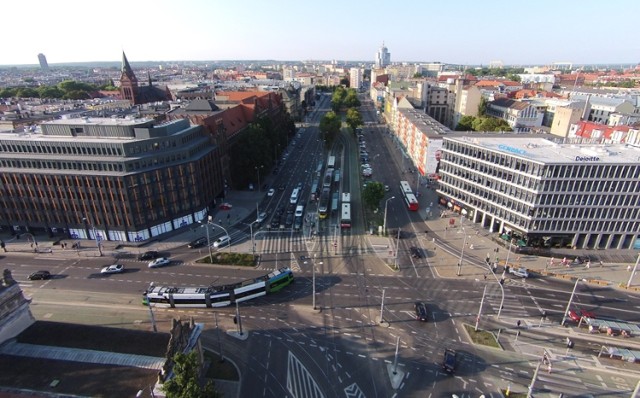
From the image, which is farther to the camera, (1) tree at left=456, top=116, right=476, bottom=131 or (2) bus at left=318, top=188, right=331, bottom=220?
(1) tree at left=456, top=116, right=476, bottom=131

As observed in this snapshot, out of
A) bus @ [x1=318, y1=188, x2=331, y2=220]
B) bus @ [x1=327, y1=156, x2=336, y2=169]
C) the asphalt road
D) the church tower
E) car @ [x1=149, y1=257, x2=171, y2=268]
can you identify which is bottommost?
the asphalt road

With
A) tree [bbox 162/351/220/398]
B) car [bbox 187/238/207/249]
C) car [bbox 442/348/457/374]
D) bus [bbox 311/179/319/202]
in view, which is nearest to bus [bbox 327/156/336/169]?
bus [bbox 311/179/319/202]

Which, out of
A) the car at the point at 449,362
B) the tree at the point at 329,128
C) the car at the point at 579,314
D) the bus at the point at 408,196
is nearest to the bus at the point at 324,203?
the bus at the point at 408,196

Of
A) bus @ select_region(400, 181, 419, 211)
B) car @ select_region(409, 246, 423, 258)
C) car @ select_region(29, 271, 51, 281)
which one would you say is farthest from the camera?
bus @ select_region(400, 181, 419, 211)

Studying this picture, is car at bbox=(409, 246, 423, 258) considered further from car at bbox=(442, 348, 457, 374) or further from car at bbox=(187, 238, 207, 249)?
car at bbox=(187, 238, 207, 249)

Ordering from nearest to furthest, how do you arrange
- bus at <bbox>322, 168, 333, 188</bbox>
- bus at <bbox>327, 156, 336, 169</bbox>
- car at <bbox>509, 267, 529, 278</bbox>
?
car at <bbox>509, 267, 529, 278</bbox> < bus at <bbox>322, 168, 333, 188</bbox> < bus at <bbox>327, 156, 336, 169</bbox>

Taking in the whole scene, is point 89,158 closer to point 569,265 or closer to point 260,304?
point 260,304

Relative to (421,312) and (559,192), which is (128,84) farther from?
(559,192)

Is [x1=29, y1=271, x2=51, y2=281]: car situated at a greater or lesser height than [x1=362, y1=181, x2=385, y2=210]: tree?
lesser
